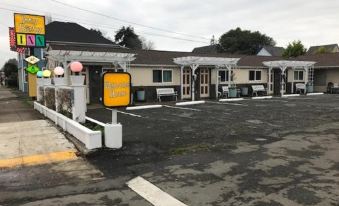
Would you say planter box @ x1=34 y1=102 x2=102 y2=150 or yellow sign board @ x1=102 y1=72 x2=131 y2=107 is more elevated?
yellow sign board @ x1=102 y1=72 x2=131 y2=107

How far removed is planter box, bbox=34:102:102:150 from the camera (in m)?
7.86

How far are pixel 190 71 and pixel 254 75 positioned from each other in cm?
705

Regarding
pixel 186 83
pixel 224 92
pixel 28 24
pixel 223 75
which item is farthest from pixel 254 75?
pixel 28 24

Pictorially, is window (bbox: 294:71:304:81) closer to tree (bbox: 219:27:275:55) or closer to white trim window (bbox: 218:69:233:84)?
white trim window (bbox: 218:69:233:84)

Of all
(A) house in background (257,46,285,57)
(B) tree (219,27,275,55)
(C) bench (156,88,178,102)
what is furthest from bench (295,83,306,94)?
(B) tree (219,27,275,55)

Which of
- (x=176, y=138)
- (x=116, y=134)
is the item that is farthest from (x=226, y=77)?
(x=116, y=134)

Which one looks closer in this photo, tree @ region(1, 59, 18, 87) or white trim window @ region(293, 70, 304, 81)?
white trim window @ region(293, 70, 304, 81)

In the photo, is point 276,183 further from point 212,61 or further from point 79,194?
point 212,61

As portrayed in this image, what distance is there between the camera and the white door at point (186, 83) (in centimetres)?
2514

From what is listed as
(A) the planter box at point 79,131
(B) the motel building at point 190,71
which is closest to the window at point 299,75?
(B) the motel building at point 190,71

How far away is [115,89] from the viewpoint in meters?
8.41

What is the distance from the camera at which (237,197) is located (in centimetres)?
504

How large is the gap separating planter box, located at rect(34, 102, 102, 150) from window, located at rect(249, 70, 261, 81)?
64.9 feet

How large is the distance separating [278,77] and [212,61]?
32.1ft
